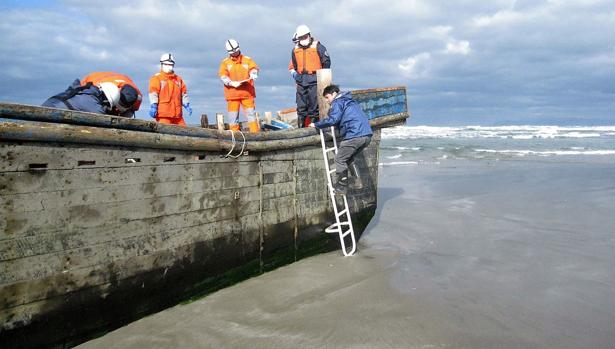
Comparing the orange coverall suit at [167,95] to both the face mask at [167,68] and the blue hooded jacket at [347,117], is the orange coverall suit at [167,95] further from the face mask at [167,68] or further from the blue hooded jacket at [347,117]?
the blue hooded jacket at [347,117]

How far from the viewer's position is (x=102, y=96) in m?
5.11

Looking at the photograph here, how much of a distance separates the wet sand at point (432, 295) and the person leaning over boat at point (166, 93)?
3261 millimetres

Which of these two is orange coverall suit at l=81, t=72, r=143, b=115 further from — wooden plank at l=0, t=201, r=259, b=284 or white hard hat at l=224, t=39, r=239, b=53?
white hard hat at l=224, t=39, r=239, b=53

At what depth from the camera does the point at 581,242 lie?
7.58m

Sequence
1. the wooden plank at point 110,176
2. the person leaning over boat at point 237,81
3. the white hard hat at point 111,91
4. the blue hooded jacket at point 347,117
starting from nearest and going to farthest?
the wooden plank at point 110,176 < the white hard hat at point 111,91 < the blue hooded jacket at point 347,117 < the person leaning over boat at point 237,81

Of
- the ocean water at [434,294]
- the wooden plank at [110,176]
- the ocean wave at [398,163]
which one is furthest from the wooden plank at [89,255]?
the ocean wave at [398,163]

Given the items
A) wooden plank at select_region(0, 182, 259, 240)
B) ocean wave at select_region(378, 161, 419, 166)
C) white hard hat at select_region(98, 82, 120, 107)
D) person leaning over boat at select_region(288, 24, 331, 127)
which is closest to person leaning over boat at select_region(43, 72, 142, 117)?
white hard hat at select_region(98, 82, 120, 107)

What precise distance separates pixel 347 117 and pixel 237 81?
2.33 metres

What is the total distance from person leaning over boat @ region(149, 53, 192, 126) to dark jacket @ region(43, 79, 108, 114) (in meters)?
2.34

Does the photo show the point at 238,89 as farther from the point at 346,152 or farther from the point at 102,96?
the point at 102,96

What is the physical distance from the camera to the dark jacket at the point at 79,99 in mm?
4676

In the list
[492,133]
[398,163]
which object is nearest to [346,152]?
[398,163]

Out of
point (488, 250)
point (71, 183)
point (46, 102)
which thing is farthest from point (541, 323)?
point (46, 102)

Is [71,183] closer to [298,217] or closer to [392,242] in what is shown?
[298,217]
